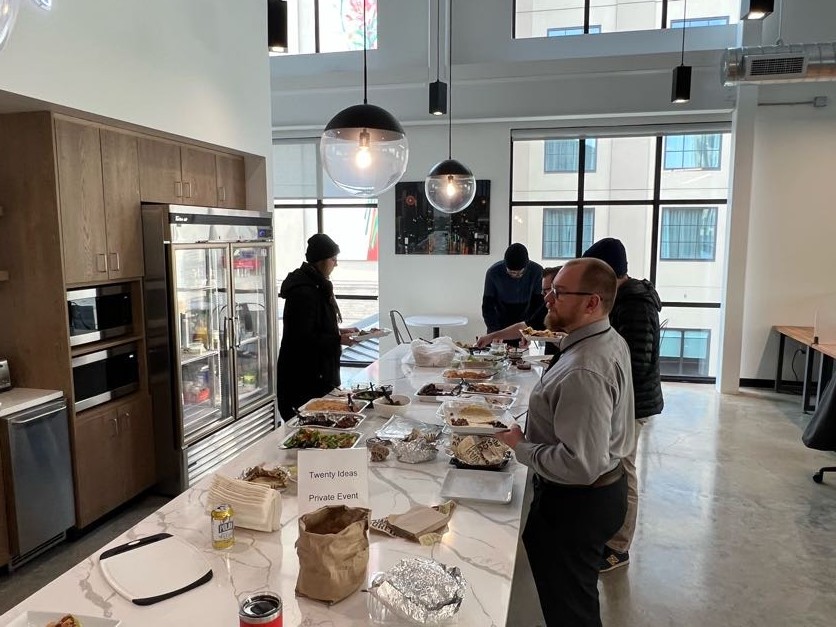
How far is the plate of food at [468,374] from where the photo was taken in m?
3.32

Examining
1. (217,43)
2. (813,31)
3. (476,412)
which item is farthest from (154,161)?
(813,31)

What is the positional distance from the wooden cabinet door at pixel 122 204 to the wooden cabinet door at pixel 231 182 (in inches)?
34.7

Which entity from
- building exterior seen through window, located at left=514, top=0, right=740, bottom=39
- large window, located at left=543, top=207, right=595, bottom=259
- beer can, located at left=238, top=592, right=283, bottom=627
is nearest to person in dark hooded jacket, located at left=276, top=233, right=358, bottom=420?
beer can, located at left=238, top=592, right=283, bottom=627

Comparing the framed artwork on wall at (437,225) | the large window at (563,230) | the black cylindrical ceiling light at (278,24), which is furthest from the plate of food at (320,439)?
the large window at (563,230)

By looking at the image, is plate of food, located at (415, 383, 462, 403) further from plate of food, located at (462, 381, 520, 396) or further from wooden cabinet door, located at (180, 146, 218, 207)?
wooden cabinet door, located at (180, 146, 218, 207)

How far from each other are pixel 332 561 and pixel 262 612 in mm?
212

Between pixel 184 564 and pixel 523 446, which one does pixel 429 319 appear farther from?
pixel 184 564

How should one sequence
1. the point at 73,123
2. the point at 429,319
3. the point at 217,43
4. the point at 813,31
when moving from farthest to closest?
the point at 429,319 → the point at 813,31 → the point at 217,43 → the point at 73,123

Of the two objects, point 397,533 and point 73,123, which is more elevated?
point 73,123

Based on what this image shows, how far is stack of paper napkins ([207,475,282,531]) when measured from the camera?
5.30 feet

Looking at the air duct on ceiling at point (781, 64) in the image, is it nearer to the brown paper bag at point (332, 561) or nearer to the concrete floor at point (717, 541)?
the concrete floor at point (717, 541)

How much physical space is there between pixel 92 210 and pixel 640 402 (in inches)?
120

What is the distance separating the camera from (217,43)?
405cm

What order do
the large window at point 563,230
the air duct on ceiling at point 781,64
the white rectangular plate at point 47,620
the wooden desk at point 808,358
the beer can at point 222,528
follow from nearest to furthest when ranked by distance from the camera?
the white rectangular plate at point 47,620
the beer can at point 222,528
the air duct on ceiling at point 781,64
the wooden desk at point 808,358
the large window at point 563,230
